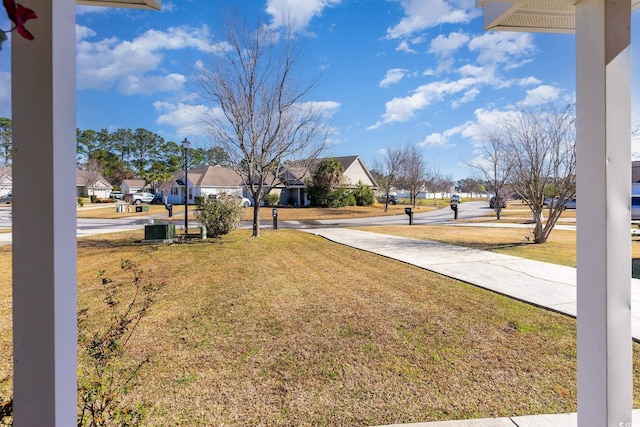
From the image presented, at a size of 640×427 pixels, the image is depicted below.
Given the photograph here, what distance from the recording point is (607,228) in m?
1.53

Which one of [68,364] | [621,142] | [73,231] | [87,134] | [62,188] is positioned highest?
[87,134]

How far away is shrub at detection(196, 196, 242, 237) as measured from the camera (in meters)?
11.6

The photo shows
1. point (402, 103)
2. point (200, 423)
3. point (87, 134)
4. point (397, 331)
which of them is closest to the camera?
point (200, 423)

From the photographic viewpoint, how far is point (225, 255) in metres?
8.59

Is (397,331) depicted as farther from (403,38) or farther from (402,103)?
(402,103)

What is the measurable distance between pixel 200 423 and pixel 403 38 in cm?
655

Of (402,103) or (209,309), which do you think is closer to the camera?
(209,309)

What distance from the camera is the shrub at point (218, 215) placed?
38.2 feet

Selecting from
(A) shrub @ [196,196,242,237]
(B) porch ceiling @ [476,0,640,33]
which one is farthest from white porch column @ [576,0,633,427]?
(A) shrub @ [196,196,242,237]

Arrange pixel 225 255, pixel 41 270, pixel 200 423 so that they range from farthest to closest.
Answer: pixel 225 255, pixel 200 423, pixel 41 270

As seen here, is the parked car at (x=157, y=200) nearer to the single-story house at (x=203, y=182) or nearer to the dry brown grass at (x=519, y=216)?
the single-story house at (x=203, y=182)

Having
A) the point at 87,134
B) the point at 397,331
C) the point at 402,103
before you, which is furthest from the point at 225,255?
the point at 87,134

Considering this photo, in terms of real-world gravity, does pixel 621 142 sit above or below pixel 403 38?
below

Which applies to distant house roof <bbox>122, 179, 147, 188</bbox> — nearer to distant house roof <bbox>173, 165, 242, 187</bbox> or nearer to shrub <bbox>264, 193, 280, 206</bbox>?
distant house roof <bbox>173, 165, 242, 187</bbox>
